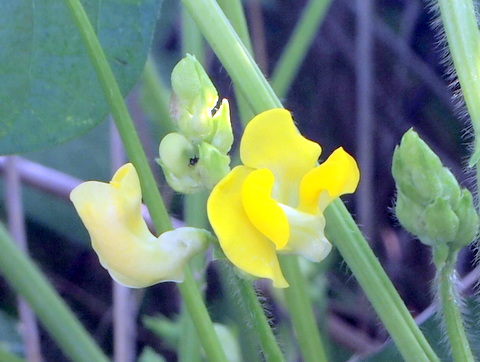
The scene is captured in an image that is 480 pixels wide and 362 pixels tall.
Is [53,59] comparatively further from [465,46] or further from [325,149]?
[325,149]

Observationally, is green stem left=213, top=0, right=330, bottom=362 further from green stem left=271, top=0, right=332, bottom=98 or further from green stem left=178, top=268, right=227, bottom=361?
green stem left=271, top=0, right=332, bottom=98

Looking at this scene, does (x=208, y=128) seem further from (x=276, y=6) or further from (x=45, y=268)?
(x=276, y=6)

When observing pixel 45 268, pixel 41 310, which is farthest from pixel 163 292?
pixel 41 310

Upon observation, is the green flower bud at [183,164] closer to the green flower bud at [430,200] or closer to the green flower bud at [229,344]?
the green flower bud at [430,200]

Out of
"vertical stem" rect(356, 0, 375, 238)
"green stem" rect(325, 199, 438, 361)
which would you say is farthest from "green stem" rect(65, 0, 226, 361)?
"vertical stem" rect(356, 0, 375, 238)

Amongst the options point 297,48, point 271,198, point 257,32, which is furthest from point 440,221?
point 257,32

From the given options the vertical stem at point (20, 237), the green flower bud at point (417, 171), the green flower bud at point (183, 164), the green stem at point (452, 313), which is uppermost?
the vertical stem at point (20, 237)

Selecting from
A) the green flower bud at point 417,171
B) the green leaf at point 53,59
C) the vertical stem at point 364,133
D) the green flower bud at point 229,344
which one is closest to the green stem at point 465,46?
the green flower bud at point 417,171
